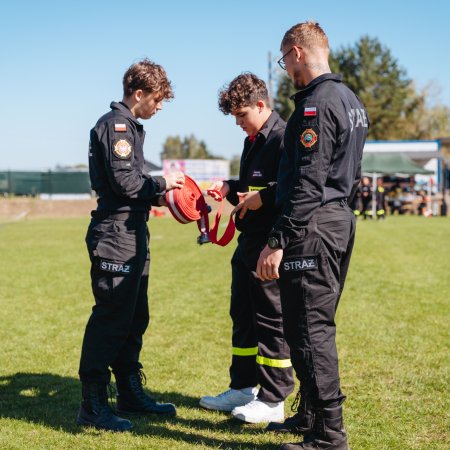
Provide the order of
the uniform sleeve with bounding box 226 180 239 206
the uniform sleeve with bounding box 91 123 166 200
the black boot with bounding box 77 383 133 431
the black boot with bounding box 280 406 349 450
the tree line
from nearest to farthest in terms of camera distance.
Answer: the black boot with bounding box 280 406 349 450, the uniform sleeve with bounding box 91 123 166 200, the black boot with bounding box 77 383 133 431, the uniform sleeve with bounding box 226 180 239 206, the tree line

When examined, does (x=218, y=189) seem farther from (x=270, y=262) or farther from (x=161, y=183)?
(x=270, y=262)

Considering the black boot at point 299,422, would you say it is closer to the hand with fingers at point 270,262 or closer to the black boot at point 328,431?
the black boot at point 328,431

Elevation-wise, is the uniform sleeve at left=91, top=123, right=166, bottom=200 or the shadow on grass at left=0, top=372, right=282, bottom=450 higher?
the uniform sleeve at left=91, top=123, right=166, bottom=200

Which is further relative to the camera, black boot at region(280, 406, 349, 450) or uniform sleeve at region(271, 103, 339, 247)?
black boot at region(280, 406, 349, 450)

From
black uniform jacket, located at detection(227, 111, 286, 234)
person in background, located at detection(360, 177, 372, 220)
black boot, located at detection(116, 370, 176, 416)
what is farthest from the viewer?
person in background, located at detection(360, 177, 372, 220)

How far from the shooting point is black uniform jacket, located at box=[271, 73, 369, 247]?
126 inches

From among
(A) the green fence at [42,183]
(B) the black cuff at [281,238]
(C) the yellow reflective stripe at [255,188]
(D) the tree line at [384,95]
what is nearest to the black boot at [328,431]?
(B) the black cuff at [281,238]

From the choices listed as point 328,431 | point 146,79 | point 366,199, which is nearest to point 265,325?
point 328,431

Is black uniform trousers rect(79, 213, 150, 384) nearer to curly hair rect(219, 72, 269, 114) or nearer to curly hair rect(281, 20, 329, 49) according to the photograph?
curly hair rect(219, 72, 269, 114)

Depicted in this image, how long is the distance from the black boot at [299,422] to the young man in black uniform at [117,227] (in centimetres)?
95

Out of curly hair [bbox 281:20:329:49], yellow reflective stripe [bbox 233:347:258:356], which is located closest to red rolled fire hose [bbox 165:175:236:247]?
yellow reflective stripe [bbox 233:347:258:356]

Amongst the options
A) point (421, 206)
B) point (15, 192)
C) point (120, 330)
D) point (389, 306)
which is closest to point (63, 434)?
point (120, 330)

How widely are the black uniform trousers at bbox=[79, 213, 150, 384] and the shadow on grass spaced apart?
0.40 meters

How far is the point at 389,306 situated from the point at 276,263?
5304mm
